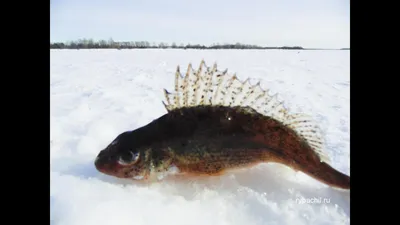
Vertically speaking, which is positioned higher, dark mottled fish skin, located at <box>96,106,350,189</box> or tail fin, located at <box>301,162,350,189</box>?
dark mottled fish skin, located at <box>96,106,350,189</box>

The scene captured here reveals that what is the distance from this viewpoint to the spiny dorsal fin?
1368mm

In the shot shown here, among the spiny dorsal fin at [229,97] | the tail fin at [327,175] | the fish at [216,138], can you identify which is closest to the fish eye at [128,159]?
the fish at [216,138]

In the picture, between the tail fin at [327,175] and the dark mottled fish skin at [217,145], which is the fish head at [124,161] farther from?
the tail fin at [327,175]

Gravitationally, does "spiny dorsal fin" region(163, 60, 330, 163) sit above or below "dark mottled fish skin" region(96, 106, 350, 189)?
above

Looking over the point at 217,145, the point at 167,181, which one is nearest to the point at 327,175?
the point at 217,145

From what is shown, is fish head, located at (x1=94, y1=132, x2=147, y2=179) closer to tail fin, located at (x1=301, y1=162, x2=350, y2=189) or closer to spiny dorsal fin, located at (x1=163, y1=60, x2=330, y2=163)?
spiny dorsal fin, located at (x1=163, y1=60, x2=330, y2=163)

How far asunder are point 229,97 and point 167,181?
16.9 inches

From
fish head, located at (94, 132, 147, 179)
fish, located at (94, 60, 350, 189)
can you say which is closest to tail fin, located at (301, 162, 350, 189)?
fish, located at (94, 60, 350, 189)

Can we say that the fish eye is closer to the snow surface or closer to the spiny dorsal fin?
the snow surface

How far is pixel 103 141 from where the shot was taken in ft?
5.22

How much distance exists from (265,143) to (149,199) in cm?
52

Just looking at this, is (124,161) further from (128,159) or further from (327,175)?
(327,175)

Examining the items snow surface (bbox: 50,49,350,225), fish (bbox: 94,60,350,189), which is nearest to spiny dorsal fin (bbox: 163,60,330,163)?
fish (bbox: 94,60,350,189)

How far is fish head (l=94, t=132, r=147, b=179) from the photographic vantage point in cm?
133
